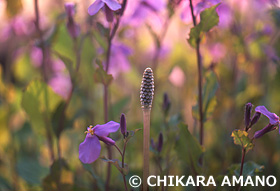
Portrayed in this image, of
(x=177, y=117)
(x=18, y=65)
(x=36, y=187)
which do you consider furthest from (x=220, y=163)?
(x=18, y=65)

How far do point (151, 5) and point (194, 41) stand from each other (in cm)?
31

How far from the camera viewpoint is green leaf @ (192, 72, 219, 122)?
0.72 metres

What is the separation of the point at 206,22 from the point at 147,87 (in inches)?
7.8

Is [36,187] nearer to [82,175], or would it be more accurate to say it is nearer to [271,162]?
[82,175]

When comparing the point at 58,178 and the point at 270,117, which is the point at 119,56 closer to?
the point at 58,178

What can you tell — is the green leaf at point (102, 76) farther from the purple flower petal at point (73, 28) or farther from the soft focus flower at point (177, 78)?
the soft focus flower at point (177, 78)

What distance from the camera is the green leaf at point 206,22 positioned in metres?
0.60

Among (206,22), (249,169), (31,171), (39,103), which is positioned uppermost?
(206,22)

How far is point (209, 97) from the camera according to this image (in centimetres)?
73

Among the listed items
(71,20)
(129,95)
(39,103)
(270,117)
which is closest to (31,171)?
(39,103)

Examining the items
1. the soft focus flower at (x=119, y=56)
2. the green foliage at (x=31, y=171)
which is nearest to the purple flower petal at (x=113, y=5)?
the soft focus flower at (x=119, y=56)

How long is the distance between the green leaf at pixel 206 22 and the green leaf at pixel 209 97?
142 millimetres

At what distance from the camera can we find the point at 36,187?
917mm

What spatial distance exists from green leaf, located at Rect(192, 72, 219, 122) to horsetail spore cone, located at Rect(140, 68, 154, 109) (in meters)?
0.23
